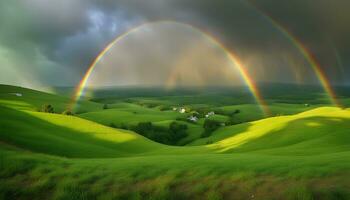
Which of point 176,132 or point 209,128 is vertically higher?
point 209,128

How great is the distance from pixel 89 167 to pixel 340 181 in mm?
16268

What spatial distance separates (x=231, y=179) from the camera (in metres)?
22.3

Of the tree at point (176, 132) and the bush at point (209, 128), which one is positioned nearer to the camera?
the bush at point (209, 128)

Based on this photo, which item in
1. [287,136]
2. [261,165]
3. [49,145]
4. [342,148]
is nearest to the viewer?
[261,165]

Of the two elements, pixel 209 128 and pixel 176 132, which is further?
pixel 176 132

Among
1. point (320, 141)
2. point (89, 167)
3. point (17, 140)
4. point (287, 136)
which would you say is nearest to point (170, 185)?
point (89, 167)

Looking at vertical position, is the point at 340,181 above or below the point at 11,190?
above

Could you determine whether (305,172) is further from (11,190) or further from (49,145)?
(49,145)

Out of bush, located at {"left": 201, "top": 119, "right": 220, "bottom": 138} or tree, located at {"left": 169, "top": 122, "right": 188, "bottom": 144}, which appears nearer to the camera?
bush, located at {"left": 201, "top": 119, "right": 220, "bottom": 138}

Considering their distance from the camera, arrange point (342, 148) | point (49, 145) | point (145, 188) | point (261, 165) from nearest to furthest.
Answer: point (145, 188), point (261, 165), point (342, 148), point (49, 145)

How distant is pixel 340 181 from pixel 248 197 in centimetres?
578

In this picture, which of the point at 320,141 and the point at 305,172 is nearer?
the point at 305,172

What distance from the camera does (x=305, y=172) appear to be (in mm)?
22719

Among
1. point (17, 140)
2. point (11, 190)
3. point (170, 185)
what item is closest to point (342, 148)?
point (170, 185)
